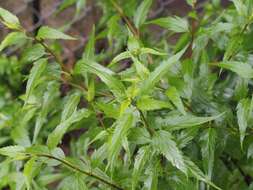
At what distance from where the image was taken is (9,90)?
2.25 meters

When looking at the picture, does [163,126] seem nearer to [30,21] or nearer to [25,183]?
[25,183]

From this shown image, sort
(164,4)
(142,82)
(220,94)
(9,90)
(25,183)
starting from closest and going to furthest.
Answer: (142,82)
(25,183)
(220,94)
(9,90)
(164,4)

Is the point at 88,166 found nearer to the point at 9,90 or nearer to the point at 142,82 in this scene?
the point at 142,82

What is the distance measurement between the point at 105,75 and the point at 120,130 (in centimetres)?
13

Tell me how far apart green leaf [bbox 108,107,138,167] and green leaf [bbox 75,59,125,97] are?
6 cm

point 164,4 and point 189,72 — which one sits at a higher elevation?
point 189,72

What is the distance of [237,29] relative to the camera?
3.43 feet

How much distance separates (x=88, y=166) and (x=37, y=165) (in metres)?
0.09

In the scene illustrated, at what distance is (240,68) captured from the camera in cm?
93

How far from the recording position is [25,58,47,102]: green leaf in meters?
0.96

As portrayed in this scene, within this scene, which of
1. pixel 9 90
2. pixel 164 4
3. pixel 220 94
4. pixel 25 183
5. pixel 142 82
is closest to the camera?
pixel 142 82

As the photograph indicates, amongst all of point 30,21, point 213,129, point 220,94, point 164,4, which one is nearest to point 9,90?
point 30,21

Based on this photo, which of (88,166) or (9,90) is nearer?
(88,166)

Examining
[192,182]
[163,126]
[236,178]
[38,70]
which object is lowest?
[236,178]
